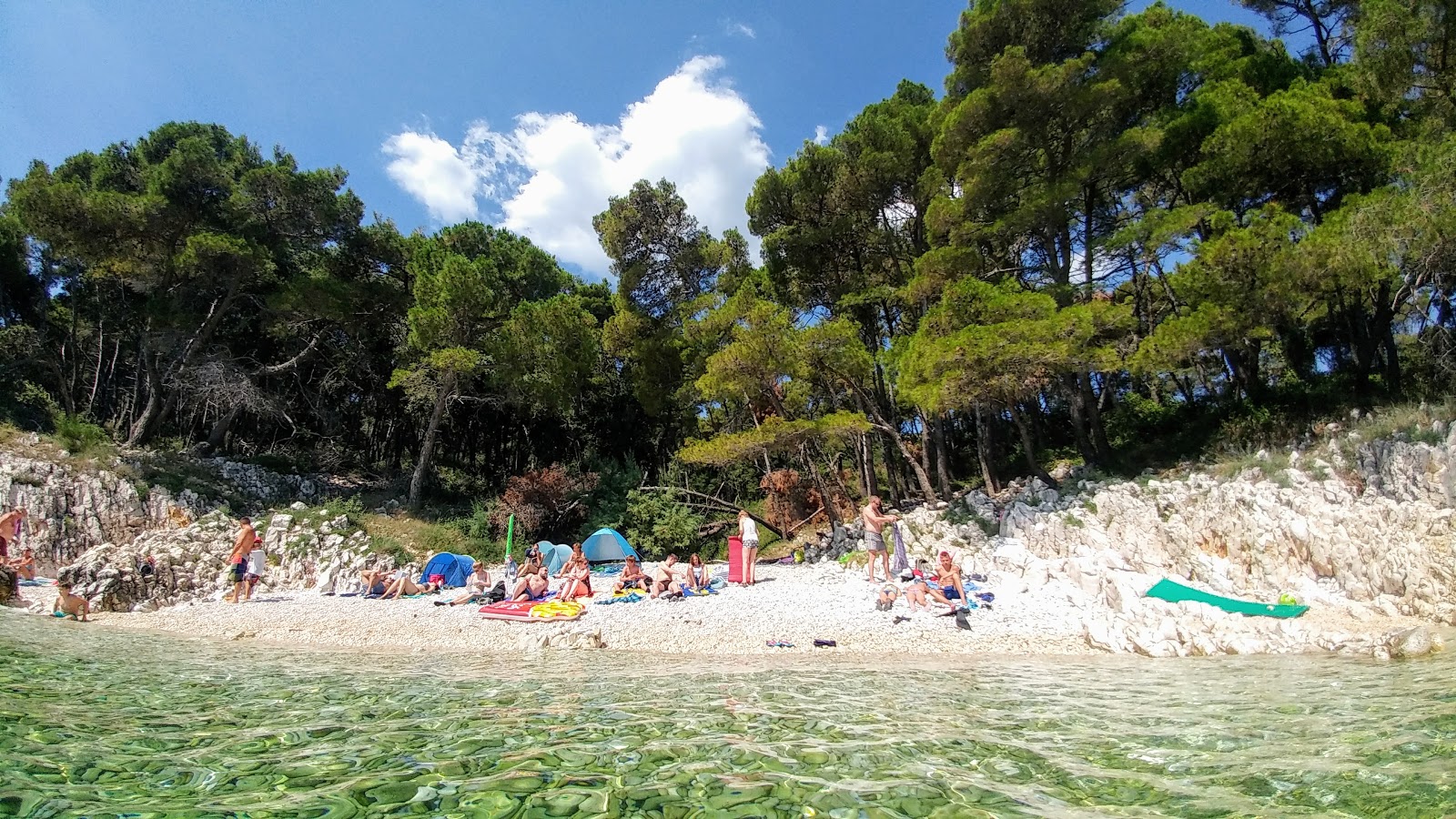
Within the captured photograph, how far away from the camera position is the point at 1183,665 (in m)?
5.81

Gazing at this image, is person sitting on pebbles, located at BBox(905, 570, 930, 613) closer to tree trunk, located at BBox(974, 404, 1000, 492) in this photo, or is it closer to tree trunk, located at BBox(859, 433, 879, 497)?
tree trunk, located at BBox(974, 404, 1000, 492)

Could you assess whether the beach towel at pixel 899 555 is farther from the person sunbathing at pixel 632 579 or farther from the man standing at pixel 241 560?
the man standing at pixel 241 560

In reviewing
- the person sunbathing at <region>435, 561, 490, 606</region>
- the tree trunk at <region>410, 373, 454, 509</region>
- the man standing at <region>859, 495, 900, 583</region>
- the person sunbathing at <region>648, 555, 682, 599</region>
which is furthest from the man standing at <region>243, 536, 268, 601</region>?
the man standing at <region>859, 495, 900, 583</region>

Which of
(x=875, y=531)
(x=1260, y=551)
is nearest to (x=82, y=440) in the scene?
(x=875, y=531)

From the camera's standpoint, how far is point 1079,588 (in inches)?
360

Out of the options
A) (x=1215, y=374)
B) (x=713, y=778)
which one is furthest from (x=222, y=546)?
(x=1215, y=374)

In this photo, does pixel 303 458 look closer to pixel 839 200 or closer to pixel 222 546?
pixel 222 546

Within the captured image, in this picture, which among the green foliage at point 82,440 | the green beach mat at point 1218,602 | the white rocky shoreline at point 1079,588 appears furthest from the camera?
the green foliage at point 82,440

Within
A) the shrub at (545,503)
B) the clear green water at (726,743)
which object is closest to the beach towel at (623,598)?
the clear green water at (726,743)

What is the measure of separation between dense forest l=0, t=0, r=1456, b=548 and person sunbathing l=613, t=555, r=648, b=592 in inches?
147

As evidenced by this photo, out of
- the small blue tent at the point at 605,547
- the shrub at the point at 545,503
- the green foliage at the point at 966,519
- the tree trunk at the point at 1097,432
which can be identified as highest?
the tree trunk at the point at 1097,432

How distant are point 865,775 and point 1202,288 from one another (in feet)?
42.3

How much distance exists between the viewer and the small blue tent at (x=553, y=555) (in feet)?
44.6

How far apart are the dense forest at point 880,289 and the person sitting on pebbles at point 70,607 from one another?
8.23 metres
